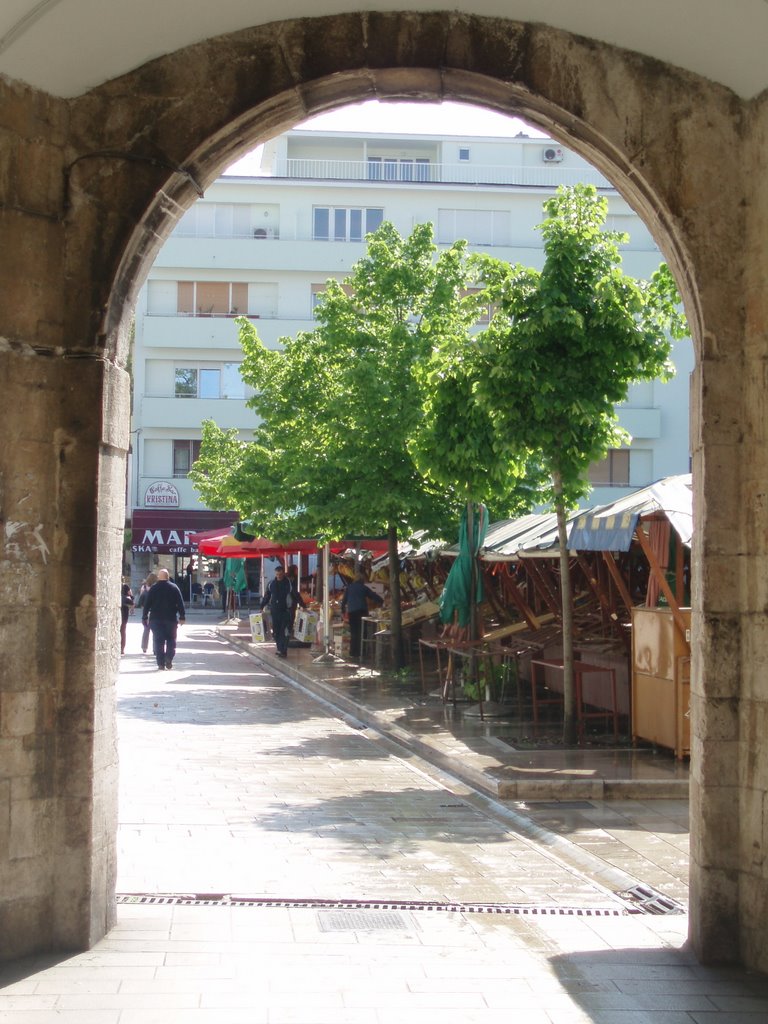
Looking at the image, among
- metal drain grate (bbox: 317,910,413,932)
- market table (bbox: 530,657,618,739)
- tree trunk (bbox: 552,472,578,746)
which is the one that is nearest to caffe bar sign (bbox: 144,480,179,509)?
market table (bbox: 530,657,618,739)

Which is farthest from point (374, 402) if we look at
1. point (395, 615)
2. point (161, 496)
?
point (161, 496)

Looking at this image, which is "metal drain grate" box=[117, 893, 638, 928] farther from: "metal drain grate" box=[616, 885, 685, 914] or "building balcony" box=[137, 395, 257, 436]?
"building balcony" box=[137, 395, 257, 436]

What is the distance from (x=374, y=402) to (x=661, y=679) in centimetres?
962

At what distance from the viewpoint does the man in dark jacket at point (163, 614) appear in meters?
22.8

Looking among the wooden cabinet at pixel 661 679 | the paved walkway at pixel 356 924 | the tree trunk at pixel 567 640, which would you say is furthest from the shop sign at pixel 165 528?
the paved walkway at pixel 356 924

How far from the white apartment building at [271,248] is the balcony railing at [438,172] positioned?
2.1 inches

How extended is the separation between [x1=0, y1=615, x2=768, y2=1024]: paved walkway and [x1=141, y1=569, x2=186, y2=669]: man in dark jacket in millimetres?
11158

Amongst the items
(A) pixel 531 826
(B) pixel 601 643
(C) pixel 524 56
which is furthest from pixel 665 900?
(B) pixel 601 643

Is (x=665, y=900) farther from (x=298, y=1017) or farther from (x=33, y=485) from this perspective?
(x=33, y=485)

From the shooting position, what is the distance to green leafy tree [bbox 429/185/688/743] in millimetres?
12211

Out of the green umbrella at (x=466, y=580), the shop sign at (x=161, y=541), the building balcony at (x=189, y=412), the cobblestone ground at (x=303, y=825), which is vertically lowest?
the cobblestone ground at (x=303, y=825)

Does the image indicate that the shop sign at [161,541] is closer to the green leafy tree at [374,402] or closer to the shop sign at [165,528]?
the shop sign at [165,528]

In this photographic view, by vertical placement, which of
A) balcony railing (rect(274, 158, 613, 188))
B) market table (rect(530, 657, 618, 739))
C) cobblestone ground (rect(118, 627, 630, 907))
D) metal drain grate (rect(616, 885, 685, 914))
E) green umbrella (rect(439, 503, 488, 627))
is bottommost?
metal drain grate (rect(616, 885, 685, 914))

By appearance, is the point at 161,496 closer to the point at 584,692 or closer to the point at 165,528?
the point at 165,528
